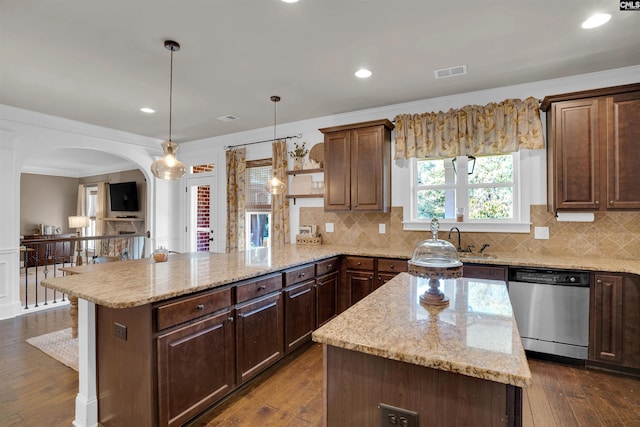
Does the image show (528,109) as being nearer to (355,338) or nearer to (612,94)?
(612,94)

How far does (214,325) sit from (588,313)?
3.05 metres

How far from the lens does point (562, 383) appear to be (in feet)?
8.55

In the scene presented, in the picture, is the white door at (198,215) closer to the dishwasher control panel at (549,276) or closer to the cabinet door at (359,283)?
the cabinet door at (359,283)

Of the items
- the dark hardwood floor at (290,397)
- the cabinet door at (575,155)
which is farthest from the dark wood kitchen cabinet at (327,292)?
the cabinet door at (575,155)

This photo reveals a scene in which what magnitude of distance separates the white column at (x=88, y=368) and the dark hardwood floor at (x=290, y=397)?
27 cm

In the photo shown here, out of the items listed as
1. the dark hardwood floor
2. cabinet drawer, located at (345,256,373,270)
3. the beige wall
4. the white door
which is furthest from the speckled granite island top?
the beige wall

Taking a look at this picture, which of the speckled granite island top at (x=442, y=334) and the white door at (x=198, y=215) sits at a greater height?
the white door at (x=198, y=215)

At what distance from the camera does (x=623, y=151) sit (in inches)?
112

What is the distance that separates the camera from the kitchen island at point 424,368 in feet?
3.39

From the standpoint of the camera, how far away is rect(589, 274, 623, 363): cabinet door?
2674 mm

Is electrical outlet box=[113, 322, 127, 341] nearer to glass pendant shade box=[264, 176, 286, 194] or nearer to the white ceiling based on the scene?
the white ceiling

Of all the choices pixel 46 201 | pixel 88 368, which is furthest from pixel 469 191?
pixel 46 201

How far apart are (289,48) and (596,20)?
2.27 m

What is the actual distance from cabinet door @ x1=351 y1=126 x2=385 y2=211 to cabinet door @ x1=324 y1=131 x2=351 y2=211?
0.22 feet
